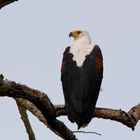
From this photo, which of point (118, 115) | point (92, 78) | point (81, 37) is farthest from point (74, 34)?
point (118, 115)

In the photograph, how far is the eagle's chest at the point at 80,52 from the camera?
6123 mm

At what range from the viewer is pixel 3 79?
4051mm

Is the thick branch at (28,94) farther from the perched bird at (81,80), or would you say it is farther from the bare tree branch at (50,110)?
the perched bird at (81,80)

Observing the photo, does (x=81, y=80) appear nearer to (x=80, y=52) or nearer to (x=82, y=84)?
(x=82, y=84)

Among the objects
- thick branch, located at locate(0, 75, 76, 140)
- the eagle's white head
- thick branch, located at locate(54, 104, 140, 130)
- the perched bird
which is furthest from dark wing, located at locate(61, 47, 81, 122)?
thick branch, located at locate(0, 75, 76, 140)

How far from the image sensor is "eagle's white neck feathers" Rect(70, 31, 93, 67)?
20.2 feet

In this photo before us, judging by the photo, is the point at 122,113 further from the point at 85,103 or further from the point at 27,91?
the point at 27,91

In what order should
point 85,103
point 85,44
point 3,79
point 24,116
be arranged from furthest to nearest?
point 85,44 < point 85,103 < point 24,116 < point 3,79

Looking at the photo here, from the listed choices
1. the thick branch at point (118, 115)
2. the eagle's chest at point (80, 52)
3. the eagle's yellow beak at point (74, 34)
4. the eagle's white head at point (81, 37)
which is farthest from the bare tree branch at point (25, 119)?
the eagle's yellow beak at point (74, 34)

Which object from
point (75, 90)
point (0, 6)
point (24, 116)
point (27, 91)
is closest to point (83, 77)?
point (75, 90)

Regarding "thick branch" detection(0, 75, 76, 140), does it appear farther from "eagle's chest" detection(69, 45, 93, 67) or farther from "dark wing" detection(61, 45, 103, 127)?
"eagle's chest" detection(69, 45, 93, 67)

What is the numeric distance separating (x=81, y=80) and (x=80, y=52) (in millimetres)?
600

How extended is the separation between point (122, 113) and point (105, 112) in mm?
205

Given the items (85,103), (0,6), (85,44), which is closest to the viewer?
(0,6)
